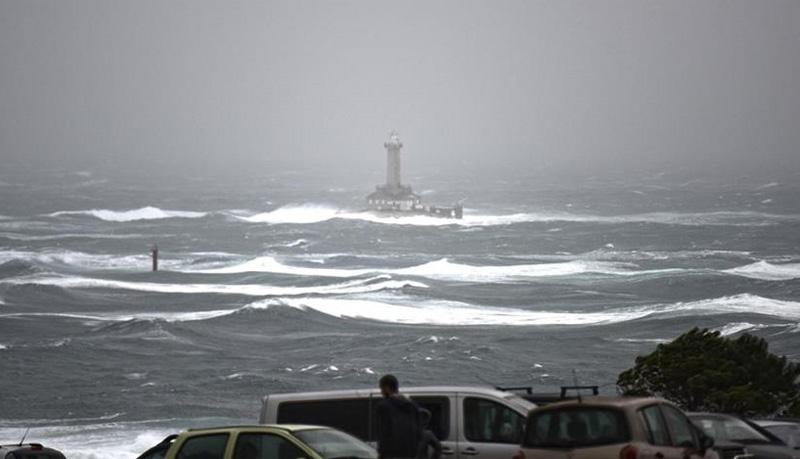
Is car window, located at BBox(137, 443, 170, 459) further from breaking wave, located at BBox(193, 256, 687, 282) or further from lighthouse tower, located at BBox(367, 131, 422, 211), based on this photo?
lighthouse tower, located at BBox(367, 131, 422, 211)

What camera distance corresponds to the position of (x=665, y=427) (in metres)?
12.3

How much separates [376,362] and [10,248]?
186 ft

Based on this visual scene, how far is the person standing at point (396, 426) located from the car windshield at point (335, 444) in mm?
164

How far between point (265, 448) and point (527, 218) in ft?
434

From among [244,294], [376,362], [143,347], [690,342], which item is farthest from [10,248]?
[690,342]

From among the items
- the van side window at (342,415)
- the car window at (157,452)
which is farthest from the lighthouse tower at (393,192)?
the van side window at (342,415)

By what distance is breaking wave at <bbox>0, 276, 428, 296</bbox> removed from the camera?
74.1m

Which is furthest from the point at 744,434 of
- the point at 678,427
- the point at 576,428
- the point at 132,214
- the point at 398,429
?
the point at 132,214

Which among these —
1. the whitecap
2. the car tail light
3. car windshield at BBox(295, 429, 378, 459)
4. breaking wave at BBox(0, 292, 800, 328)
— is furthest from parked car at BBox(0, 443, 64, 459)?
breaking wave at BBox(0, 292, 800, 328)

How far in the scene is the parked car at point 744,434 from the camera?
47.7 ft

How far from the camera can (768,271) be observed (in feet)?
264

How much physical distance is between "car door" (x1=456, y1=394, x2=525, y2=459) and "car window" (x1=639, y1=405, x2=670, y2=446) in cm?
137

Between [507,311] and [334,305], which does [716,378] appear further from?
[334,305]

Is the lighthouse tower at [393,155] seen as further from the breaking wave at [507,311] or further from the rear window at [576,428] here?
the rear window at [576,428]
